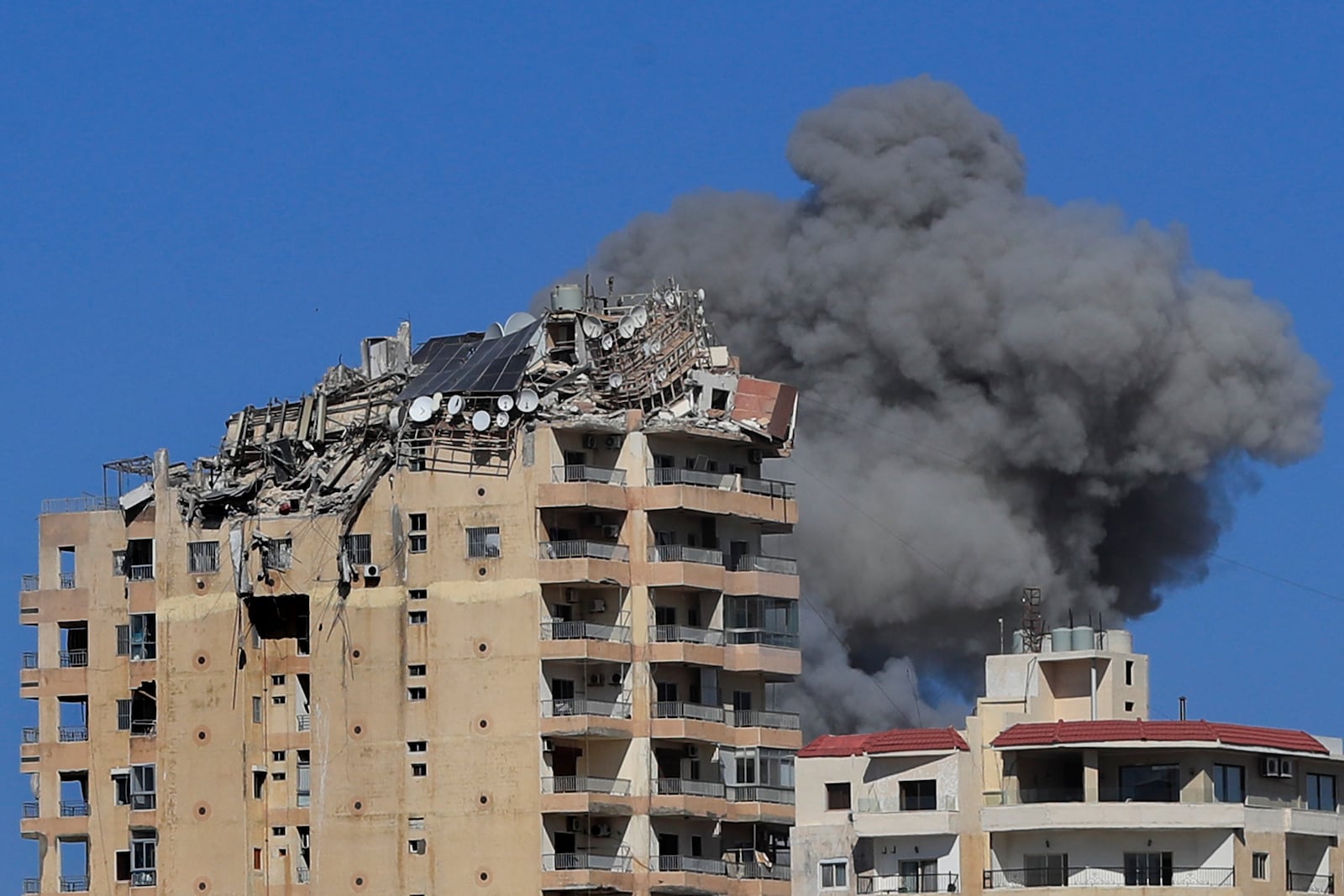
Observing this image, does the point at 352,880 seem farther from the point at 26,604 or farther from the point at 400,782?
the point at 26,604

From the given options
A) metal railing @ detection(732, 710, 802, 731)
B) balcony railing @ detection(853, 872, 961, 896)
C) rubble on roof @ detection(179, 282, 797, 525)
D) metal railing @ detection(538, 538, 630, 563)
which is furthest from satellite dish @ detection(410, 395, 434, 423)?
balcony railing @ detection(853, 872, 961, 896)

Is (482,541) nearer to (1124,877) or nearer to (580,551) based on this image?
(580,551)

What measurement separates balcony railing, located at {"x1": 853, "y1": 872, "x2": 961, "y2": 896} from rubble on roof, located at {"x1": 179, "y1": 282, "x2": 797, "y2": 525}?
2330 cm

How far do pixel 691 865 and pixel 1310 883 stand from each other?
77.1 ft

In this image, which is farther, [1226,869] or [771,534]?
[771,534]

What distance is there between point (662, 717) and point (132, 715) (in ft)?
60.4

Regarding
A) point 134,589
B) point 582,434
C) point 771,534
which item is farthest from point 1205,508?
point 134,589

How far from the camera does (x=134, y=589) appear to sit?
132 m

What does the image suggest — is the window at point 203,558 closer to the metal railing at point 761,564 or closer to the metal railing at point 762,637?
the metal railing at point 761,564

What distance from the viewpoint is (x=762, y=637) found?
12862 centimetres

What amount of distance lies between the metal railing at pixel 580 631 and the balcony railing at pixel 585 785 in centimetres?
432

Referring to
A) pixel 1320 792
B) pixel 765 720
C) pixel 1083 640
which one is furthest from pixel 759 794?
pixel 1320 792

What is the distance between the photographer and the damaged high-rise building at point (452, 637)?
12462 cm

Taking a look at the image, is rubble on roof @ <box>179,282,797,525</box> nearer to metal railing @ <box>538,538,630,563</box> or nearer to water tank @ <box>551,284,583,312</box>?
water tank @ <box>551,284,583,312</box>
